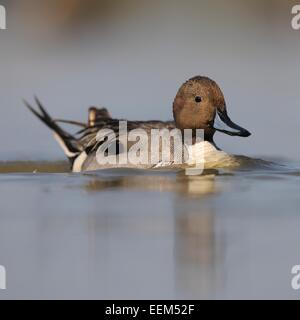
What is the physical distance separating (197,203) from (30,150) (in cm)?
284

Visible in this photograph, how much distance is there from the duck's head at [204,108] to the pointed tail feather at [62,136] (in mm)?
949

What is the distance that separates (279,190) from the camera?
593 cm

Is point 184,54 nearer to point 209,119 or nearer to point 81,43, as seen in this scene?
point 81,43

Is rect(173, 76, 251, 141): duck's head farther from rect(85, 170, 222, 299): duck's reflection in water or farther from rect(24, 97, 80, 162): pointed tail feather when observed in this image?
rect(24, 97, 80, 162): pointed tail feather

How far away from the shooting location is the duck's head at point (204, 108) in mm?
7055

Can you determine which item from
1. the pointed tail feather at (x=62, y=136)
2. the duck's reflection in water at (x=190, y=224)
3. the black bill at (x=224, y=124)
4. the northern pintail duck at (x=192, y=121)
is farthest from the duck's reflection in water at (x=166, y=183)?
the pointed tail feather at (x=62, y=136)

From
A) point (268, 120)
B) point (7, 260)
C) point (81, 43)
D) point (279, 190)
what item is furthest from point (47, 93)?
point (7, 260)

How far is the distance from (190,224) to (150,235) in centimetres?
28

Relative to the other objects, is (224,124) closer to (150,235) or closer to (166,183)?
(166,183)

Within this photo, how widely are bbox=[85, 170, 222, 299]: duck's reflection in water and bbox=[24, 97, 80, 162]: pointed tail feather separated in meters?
1.48

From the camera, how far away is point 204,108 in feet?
23.3

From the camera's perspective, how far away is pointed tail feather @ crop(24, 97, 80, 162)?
7789 millimetres

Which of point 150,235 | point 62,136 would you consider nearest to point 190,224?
point 150,235

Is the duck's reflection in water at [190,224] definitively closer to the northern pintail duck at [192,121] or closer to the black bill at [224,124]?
the black bill at [224,124]
